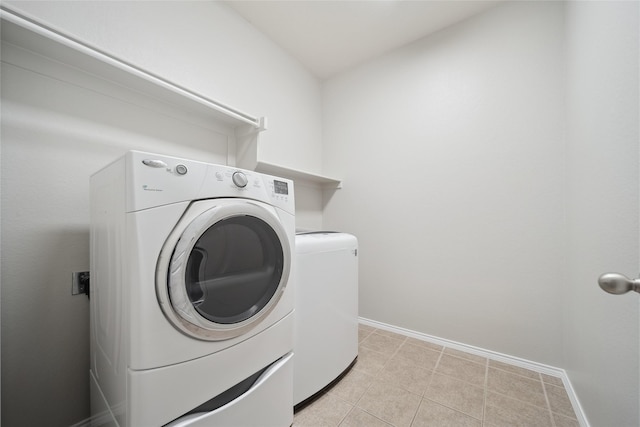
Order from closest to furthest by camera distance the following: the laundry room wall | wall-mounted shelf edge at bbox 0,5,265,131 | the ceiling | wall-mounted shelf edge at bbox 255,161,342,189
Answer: wall-mounted shelf edge at bbox 0,5,265,131 < the laundry room wall < the ceiling < wall-mounted shelf edge at bbox 255,161,342,189

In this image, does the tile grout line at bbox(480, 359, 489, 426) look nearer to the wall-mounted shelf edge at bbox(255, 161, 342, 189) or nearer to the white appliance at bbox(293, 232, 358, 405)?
the white appliance at bbox(293, 232, 358, 405)

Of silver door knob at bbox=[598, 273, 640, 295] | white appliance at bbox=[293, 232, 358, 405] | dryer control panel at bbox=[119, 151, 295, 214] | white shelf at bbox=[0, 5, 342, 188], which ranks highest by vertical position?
white shelf at bbox=[0, 5, 342, 188]

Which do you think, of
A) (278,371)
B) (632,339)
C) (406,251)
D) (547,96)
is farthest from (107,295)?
(547,96)

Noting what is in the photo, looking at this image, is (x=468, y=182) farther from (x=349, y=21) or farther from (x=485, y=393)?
(x=349, y=21)

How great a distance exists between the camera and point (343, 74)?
2.46 m

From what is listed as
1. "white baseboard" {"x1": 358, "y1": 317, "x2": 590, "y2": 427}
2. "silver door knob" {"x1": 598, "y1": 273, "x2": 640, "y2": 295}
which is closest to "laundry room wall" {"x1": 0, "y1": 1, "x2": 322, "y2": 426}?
"silver door knob" {"x1": 598, "y1": 273, "x2": 640, "y2": 295}

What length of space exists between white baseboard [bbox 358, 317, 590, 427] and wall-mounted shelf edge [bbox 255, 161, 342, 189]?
1.42 meters

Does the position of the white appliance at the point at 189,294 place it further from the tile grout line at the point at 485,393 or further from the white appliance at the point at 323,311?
the tile grout line at the point at 485,393

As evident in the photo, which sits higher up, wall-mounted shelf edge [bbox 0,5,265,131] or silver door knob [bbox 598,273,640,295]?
wall-mounted shelf edge [bbox 0,5,265,131]

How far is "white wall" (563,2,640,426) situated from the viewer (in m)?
0.73

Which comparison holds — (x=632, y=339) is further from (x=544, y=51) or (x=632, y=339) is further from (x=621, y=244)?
(x=544, y=51)

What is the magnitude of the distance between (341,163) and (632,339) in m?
2.09

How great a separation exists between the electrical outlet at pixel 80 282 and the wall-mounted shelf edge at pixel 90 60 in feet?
3.11

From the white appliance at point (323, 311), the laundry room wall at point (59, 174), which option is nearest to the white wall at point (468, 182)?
the white appliance at point (323, 311)
